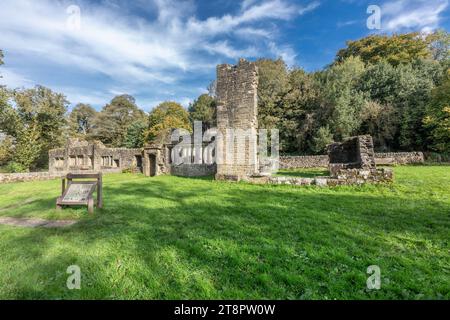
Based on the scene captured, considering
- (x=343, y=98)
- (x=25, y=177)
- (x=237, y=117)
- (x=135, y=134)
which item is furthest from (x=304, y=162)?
(x=135, y=134)

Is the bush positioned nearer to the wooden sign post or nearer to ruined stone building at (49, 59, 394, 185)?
ruined stone building at (49, 59, 394, 185)

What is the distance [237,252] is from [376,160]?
23549mm

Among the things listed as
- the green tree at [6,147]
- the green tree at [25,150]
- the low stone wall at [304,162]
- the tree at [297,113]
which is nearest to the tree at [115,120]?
the green tree at [25,150]

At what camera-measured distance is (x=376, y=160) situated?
21594 millimetres

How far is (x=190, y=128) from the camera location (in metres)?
39.8

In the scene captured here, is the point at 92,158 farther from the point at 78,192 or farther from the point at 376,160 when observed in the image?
the point at 376,160

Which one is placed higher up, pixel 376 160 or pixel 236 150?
pixel 236 150

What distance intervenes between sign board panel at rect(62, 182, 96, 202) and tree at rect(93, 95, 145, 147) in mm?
44980

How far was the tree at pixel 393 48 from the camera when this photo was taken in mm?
33719

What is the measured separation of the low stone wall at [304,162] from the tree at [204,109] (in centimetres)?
1817

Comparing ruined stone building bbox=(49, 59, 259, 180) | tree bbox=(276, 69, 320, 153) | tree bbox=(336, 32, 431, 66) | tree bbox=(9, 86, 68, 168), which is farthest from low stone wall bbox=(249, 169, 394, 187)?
tree bbox=(9, 86, 68, 168)

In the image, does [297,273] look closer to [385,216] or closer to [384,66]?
[385,216]

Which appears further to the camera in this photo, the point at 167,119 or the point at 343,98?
the point at 167,119

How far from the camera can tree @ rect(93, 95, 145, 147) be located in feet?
163
